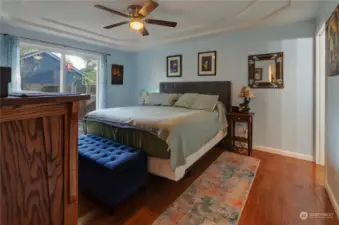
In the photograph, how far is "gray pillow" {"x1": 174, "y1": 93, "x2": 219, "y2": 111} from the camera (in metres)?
3.48

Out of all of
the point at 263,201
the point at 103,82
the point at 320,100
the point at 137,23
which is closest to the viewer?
the point at 263,201

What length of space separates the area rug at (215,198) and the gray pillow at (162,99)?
1717 mm

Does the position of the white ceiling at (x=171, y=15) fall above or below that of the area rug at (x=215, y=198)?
above

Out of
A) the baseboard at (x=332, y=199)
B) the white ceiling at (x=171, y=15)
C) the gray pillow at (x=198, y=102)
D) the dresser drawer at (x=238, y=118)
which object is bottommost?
the baseboard at (x=332, y=199)

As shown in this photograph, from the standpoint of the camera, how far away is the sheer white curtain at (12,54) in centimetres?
308

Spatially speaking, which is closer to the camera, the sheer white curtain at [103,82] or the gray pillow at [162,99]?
the gray pillow at [162,99]

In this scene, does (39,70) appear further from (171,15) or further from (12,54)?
(171,15)

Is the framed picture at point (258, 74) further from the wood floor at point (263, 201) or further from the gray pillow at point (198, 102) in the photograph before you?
the wood floor at point (263, 201)

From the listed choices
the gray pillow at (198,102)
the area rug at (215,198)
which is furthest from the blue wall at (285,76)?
the area rug at (215,198)

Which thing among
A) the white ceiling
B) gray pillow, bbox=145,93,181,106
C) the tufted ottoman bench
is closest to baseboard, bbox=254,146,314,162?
gray pillow, bbox=145,93,181,106

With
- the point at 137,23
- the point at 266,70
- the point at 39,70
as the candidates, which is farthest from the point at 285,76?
the point at 39,70

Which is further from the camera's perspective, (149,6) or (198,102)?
(198,102)

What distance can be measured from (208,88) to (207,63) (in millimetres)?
577

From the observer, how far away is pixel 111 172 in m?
1.75
